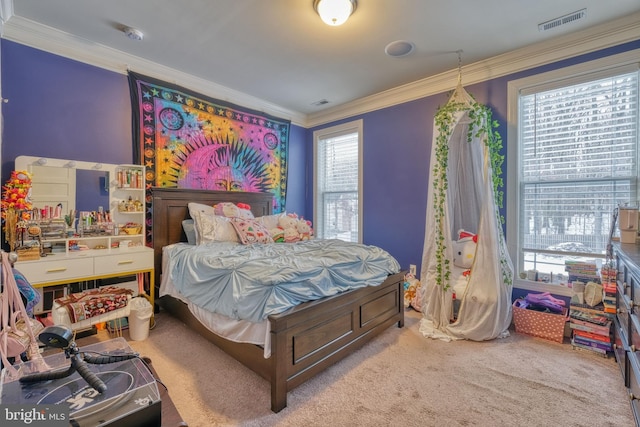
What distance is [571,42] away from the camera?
258 centimetres

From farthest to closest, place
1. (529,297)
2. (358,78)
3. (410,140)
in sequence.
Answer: (410,140)
(358,78)
(529,297)

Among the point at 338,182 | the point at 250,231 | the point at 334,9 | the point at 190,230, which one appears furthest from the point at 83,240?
the point at 338,182

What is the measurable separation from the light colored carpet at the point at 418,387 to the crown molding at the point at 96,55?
8.80ft

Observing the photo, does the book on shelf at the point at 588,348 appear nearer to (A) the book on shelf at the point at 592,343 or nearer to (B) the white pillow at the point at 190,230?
(A) the book on shelf at the point at 592,343

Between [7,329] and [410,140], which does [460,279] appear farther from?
[7,329]

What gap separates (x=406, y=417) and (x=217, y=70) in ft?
11.8

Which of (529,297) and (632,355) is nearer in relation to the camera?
(632,355)

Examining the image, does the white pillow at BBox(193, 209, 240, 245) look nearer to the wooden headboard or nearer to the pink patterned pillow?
the pink patterned pillow

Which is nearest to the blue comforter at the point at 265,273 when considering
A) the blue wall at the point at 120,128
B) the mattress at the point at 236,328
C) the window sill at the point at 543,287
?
the mattress at the point at 236,328

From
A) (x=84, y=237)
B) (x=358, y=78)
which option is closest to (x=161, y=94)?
(x=84, y=237)

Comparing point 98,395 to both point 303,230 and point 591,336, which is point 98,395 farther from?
point 591,336

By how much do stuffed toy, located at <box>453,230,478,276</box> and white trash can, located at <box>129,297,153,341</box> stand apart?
2979mm

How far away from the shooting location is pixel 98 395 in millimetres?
845

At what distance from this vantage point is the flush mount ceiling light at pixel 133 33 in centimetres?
251
